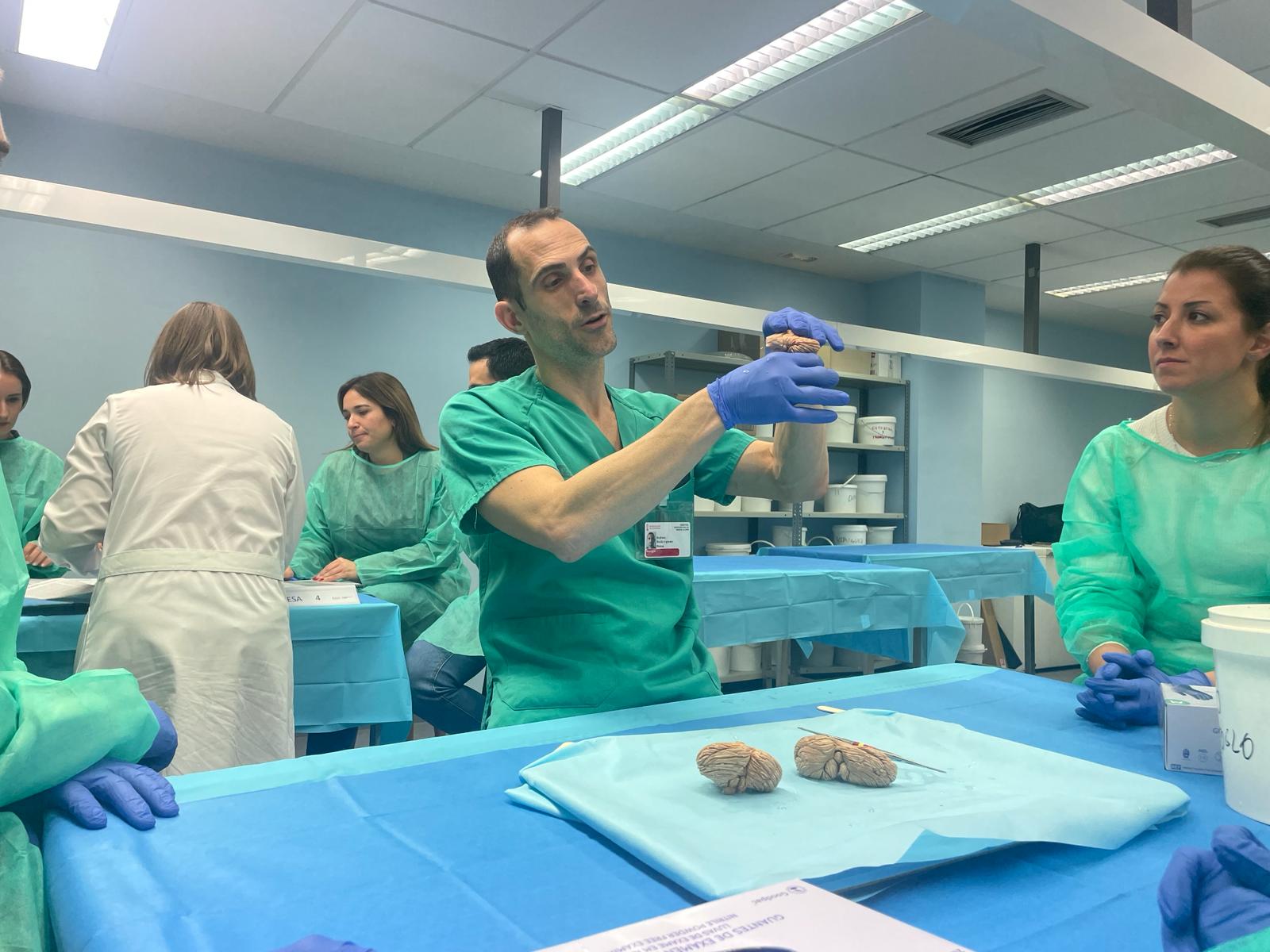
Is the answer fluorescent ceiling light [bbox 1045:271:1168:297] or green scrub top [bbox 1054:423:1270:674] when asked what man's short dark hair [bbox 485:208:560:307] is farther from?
fluorescent ceiling light [bbox 1045:271:1168:297]

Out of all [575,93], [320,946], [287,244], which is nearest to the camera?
[320,946]

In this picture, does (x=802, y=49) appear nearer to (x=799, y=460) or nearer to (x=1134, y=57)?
A: (x=1134, y=57)

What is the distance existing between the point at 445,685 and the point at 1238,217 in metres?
5.05

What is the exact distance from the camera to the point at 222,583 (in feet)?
6.43

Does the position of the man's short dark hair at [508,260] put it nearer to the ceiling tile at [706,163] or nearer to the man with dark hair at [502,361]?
the man with dark hair at [502,361]

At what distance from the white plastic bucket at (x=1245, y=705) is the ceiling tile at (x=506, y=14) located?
2.72m

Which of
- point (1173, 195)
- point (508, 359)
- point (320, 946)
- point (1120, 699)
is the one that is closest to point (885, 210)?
point (1173, 195)

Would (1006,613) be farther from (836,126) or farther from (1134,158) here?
(836,126)

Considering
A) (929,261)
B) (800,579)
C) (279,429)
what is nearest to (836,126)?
(800,579)

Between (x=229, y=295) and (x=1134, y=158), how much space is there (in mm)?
4321

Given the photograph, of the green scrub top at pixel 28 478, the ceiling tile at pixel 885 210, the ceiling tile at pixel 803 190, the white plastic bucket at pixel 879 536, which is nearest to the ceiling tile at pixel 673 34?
the ceiling tile at pixel 803 190

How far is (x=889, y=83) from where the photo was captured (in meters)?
3.44

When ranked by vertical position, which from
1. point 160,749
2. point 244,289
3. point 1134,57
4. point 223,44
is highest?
point 223,44

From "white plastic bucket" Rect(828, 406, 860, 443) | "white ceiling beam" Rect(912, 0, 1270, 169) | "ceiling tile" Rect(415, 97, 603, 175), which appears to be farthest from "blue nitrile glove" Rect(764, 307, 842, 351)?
"white plastic bucket" Rect(828, 406, 860, 443)
